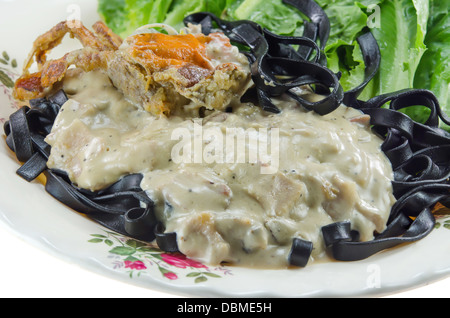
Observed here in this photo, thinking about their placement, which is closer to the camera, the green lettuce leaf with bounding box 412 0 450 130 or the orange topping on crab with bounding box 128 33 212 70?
the orange topping on crab with bounding box 128 33 212 70

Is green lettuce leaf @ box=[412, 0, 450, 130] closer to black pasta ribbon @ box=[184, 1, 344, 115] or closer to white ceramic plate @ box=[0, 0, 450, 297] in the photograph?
black pasta ribbon @ box=[184, 1, 344, 115]

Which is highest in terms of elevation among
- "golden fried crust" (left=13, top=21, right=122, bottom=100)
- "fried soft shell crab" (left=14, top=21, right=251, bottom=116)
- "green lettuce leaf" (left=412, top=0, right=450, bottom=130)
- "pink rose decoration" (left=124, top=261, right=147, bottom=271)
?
"golden fried crust" (left=13, top=21, right=122, bottom=100)

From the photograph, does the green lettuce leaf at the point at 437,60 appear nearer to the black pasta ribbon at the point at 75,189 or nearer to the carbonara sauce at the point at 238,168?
the carbonara sauce at the point at 238,168

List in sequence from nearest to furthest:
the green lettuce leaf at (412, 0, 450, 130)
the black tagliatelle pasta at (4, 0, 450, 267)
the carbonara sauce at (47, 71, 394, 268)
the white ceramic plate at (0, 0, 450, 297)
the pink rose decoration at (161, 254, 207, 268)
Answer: the white ceramic plate at (0, 0, 450, 297), the pink rose decoration at (161, 254, 207, 268), the carbonara sauce at (47, 71, 394, 268), the black tagliatelle pasta at (4, 0, 450, 267), the green lettuce leaf at (412, 0, 450, 130)

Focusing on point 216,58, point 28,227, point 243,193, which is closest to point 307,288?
point 243,193

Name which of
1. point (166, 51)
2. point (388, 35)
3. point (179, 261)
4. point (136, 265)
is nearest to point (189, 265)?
point (179, 261)

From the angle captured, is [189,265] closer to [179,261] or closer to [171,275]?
[179,261]

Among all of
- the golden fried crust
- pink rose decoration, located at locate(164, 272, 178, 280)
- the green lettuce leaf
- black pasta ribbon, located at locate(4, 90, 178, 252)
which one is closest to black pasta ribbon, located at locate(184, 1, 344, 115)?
the green lettuce leaf
